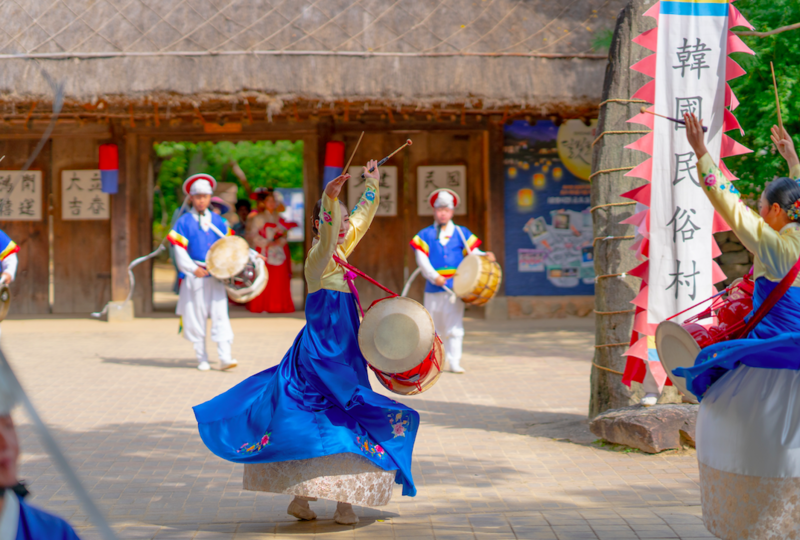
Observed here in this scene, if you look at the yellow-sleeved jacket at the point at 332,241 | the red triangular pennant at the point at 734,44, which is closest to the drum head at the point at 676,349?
the yellow-sleeved jacket at the point at 332,241

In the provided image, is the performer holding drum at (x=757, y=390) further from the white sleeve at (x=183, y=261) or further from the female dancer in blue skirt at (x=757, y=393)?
the white sleeve at (x=183, y=261)

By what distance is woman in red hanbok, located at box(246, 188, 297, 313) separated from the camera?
12.4 m

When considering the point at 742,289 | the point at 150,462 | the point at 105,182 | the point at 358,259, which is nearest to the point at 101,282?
the point at 105,182

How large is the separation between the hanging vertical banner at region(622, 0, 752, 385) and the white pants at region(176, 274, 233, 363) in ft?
14.1

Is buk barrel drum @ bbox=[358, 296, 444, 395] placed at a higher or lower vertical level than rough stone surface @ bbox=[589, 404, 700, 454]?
higher

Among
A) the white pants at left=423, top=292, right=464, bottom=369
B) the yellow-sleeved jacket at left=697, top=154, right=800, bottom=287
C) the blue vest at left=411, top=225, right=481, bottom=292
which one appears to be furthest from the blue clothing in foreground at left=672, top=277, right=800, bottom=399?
the blue vest at left=411, top=225, right=481, bottom=292

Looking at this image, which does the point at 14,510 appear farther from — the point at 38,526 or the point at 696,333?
the point at 696,333

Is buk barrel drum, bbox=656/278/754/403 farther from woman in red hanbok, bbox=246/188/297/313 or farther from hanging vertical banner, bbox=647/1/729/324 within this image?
woman in red hanbok, bbox=246/188/297/313

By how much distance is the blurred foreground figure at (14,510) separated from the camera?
129 centimetres

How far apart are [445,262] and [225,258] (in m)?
2.18

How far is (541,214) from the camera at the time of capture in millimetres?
11609

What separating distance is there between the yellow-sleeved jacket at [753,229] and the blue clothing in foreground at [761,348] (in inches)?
4.6

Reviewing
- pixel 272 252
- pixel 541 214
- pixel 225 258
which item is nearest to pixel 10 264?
pixel 225 258

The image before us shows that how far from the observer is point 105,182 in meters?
11.4
